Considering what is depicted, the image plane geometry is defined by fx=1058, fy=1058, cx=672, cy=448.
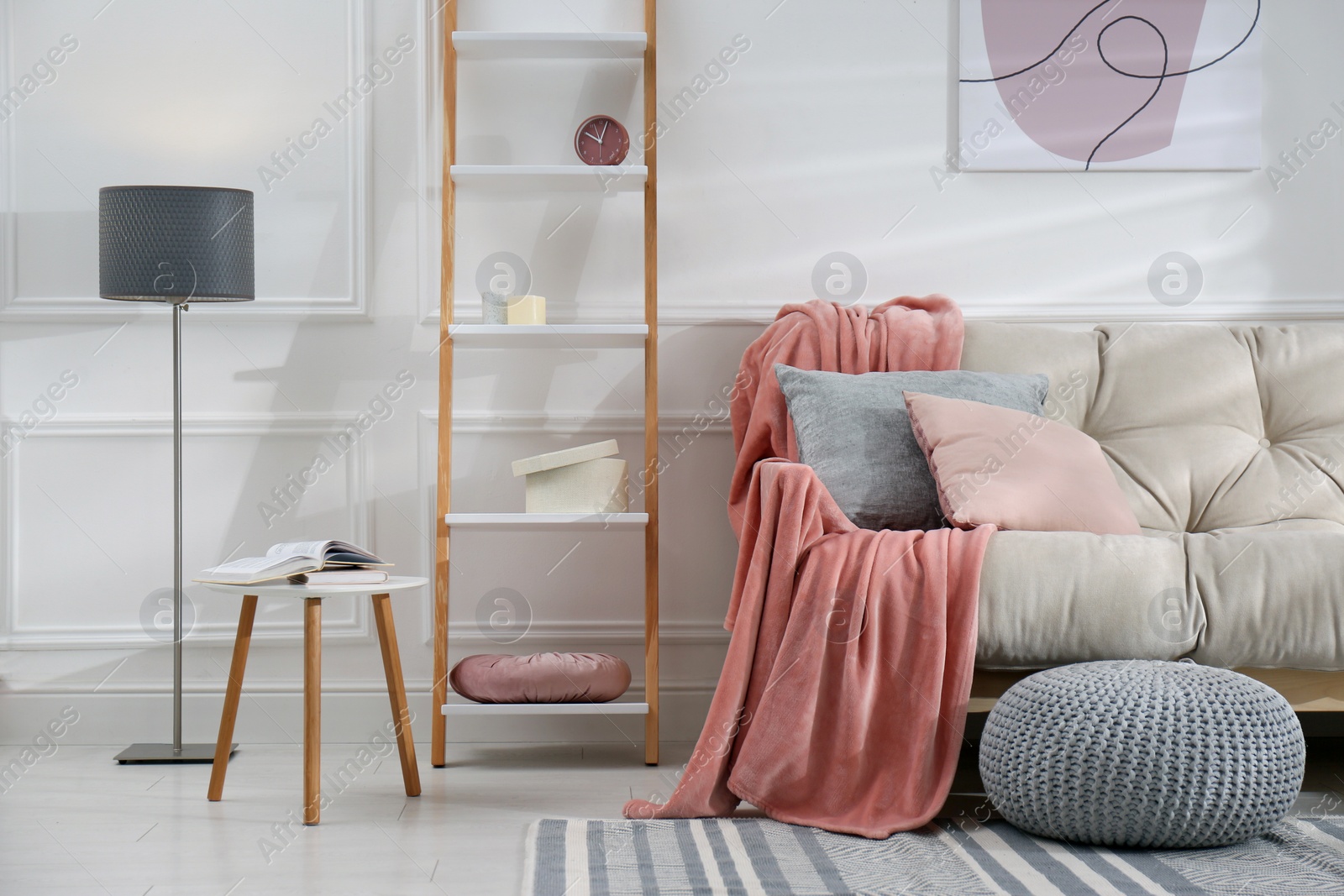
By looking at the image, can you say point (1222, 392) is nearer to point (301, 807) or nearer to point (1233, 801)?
point (1233, 801)

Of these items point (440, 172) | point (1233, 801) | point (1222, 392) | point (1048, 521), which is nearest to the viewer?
point (1233, 801)

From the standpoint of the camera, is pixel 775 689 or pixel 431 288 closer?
pixel 775 689

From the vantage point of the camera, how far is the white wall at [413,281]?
2.51 meters

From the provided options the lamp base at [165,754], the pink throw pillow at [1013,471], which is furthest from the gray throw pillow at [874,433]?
the lamp base at [165,754]

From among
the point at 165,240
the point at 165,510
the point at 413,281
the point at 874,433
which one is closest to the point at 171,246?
the point at 165,240

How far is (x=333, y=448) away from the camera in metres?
2.54

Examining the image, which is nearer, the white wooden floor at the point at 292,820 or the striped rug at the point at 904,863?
the striped rug at the point at 904,863

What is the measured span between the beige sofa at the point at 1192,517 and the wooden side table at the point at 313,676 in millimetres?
1053

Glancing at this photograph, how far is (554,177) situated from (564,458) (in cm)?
70

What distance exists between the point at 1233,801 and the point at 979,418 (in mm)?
847

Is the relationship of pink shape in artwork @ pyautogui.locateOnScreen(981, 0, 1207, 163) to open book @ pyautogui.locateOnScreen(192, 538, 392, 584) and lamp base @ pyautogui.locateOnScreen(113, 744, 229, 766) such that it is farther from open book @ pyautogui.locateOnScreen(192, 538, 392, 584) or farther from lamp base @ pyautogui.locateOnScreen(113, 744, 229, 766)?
lamp base @ pyautogui.locateOnScreen(113, 744, 229, 766)

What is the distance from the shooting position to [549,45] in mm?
2488

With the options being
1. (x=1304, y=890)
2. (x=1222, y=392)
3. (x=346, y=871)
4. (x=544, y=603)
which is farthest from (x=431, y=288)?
(x=1304, y=890)

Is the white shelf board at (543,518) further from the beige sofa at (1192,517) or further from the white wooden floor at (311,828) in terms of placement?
the beige sofa at (1192,517)
